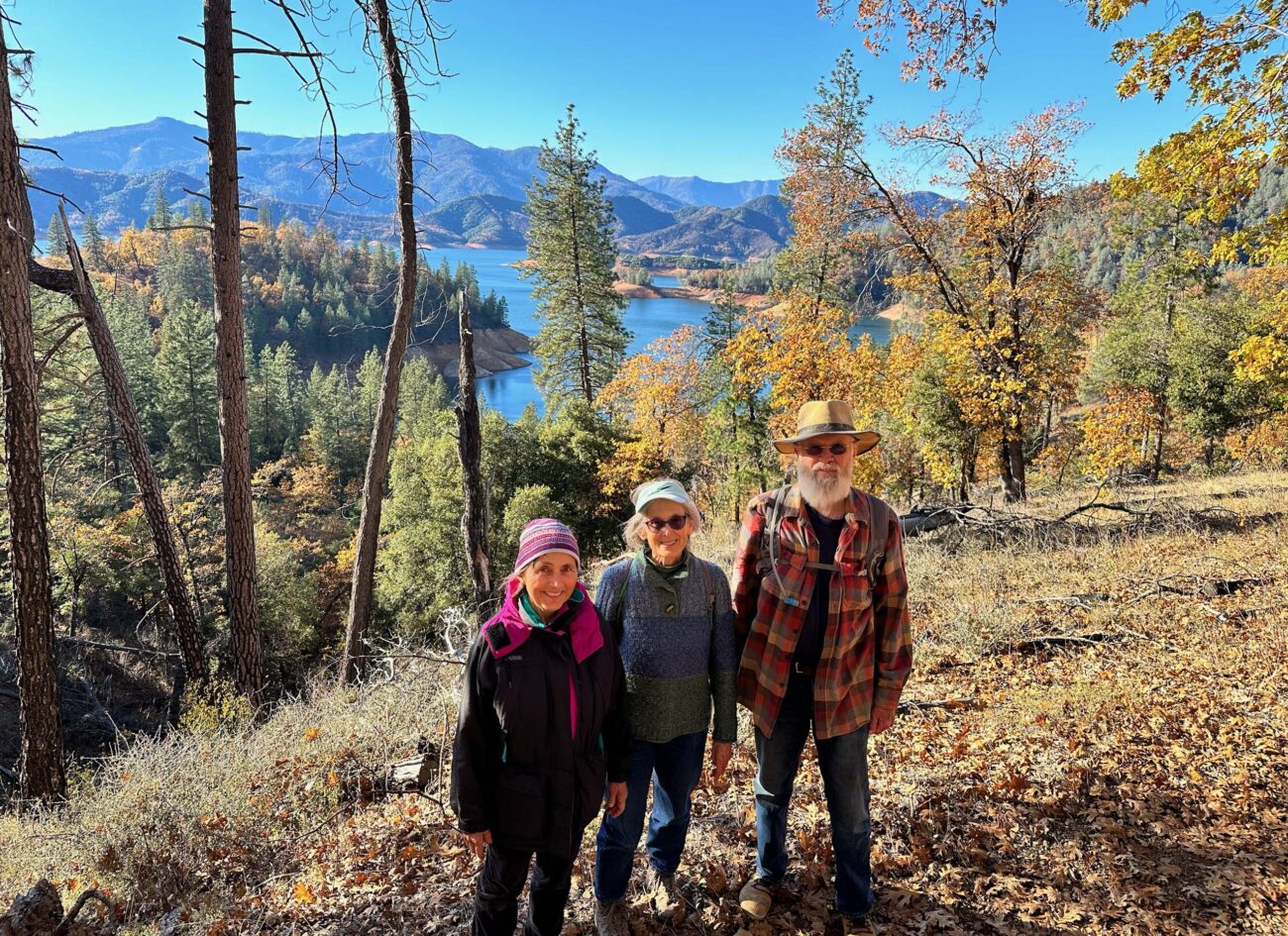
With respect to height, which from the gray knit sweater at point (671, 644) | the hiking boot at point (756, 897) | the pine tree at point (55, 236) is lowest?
the hiking boot at point (756, 897)

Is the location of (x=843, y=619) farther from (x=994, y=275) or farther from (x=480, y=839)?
(x=994, y=275)

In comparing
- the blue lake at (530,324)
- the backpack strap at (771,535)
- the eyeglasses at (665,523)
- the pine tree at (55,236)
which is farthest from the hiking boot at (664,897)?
the blue lake at (530,324)

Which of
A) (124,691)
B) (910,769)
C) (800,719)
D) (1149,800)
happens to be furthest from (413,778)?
(124,691)

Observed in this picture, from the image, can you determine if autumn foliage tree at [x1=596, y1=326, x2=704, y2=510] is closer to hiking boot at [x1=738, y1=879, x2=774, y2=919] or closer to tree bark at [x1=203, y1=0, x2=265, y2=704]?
tree bark at [x1=203, y1=0, x2=265, y2=704]

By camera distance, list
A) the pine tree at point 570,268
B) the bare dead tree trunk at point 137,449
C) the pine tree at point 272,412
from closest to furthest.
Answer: the bare dead tree trunk at point 137,449
the pine tree at point 570,268
the pine tree at point 272,412

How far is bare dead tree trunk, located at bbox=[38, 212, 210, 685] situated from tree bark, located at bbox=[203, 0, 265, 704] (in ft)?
3.16

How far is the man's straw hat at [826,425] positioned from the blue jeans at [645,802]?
1268 millimetres

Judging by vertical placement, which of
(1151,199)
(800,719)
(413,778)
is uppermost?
(1151,199)

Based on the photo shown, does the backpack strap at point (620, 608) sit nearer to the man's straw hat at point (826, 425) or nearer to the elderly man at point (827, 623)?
the elderly man at point (827, 623)

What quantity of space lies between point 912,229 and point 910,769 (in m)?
11.3

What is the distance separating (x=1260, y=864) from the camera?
9.42ft

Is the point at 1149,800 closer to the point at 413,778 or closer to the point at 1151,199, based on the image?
the point at 413,778

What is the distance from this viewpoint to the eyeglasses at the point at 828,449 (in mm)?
2475

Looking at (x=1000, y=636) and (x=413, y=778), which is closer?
(x=413, y=778)
